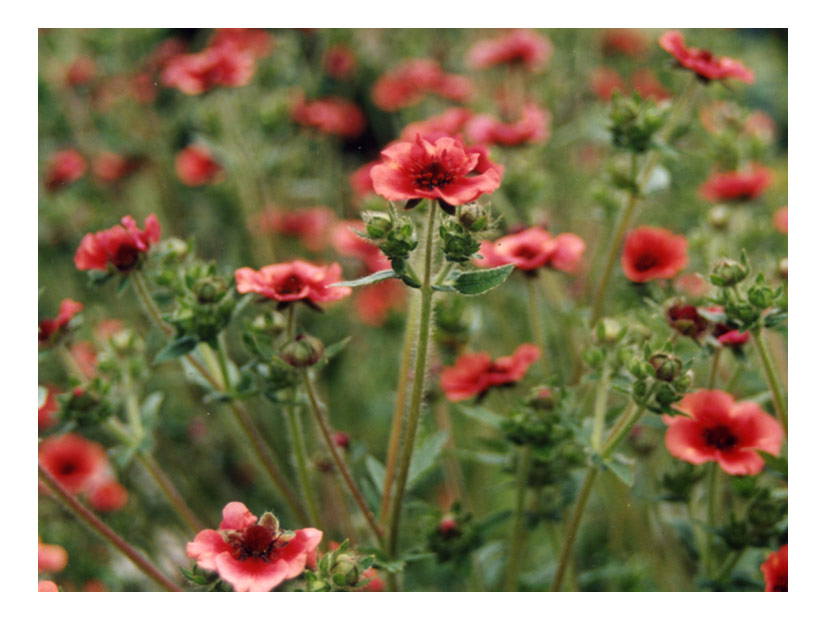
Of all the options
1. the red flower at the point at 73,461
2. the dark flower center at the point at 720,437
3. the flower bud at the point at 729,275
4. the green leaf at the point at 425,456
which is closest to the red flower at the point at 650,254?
the flower bud at the point at 729,275

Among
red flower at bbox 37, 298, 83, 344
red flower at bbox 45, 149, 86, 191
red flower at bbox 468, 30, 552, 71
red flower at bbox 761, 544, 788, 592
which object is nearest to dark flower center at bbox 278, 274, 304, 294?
red flower at bbox 37, 298, 83, 344

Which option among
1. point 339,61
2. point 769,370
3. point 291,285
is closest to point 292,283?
point 291,285

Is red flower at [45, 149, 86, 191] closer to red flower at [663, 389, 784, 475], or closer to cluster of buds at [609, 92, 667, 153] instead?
cluster of buds at [609, 92, 667, 153]

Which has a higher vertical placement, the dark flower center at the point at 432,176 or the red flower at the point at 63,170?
the red flower at the point at 63,170

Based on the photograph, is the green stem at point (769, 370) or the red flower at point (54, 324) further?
the red flower at point (54, 324)

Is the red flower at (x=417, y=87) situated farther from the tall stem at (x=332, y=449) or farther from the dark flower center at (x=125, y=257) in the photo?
the tall stem at (x=332, y=449)

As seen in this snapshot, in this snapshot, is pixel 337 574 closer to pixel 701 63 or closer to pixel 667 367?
pixel 667 367
